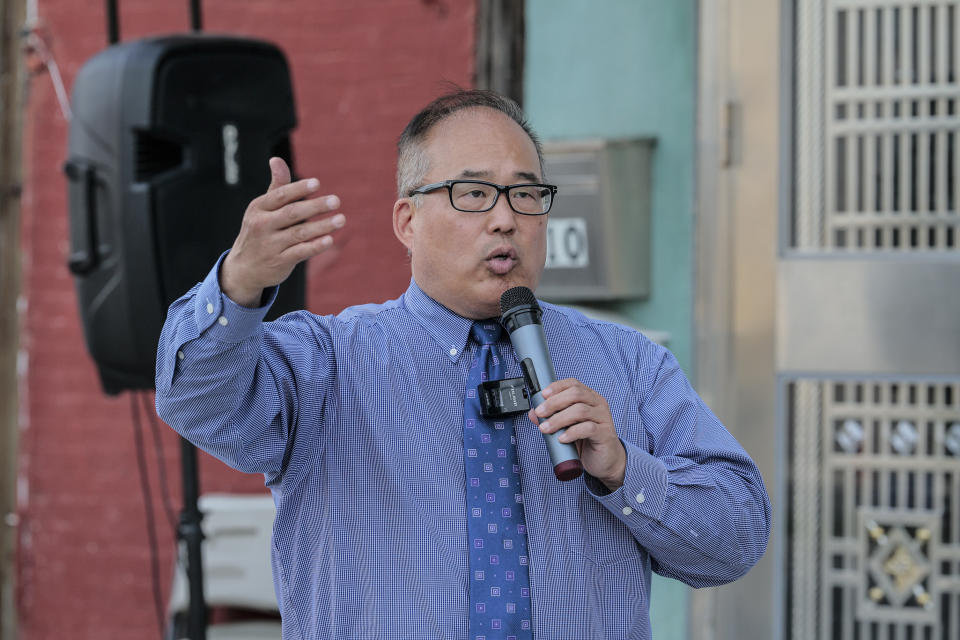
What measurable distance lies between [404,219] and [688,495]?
0.60 meters

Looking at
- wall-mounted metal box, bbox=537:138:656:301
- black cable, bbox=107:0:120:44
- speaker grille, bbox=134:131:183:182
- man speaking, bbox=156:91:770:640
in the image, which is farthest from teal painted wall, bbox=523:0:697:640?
Answer: man speaking, bbox=156:91:770:640

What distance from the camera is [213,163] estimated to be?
8.08 ft

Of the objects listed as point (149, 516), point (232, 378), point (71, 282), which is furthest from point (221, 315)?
point (71, 282)

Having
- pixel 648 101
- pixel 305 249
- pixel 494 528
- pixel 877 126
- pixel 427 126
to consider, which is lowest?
pixel 494 528

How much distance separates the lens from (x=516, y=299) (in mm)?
1396

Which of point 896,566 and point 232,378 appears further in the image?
point 896,566

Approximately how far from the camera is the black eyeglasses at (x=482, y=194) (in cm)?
146

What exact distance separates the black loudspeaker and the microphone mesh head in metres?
1.19

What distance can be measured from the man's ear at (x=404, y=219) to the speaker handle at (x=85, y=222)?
3.95 feet

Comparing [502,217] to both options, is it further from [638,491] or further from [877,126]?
[877,126]

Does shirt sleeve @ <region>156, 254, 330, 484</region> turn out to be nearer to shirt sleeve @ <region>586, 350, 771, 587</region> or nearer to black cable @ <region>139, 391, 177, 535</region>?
shirt sleeve @ <region>586, 350, 771, 587</region>

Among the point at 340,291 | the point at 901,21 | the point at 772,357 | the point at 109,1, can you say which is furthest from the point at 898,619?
the point at 109,1

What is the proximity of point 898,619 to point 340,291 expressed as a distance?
1.95 meters

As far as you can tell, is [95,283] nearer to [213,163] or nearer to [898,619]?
[213,163]
